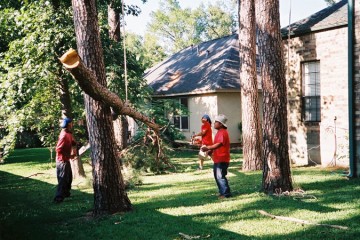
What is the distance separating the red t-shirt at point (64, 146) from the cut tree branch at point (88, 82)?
2.12 meters

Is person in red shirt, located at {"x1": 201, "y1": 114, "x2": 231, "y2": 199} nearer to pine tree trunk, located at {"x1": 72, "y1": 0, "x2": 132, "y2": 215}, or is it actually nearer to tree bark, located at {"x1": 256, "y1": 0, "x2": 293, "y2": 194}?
tree bark, located at {"x1": 256, "y1": 0, "x2": 293, "y2": 194}

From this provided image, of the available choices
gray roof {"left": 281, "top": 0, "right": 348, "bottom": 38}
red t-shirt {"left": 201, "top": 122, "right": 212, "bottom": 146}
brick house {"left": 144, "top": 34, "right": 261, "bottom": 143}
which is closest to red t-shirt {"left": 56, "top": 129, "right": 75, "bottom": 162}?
red t-shirt {"left": 201, "top": 122, "right": 212, "bottom": 146}

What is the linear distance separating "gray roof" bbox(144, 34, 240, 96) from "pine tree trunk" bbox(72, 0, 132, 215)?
13.6 m

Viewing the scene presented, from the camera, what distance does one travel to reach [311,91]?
45.7ft

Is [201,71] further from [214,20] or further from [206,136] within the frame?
[214,20]

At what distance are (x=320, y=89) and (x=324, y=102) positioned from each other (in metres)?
0.52

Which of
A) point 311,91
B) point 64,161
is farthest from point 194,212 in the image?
point 311,91

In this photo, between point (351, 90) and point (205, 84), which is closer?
point (351, 90)

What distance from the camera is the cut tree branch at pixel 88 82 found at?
574cm

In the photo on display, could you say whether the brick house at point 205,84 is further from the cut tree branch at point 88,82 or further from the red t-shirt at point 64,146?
the cut tree branch at point 88,82

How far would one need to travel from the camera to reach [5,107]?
459 inches

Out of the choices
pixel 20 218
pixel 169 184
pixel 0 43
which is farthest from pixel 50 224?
pixel 0 43

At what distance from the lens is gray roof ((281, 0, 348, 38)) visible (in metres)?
12.8

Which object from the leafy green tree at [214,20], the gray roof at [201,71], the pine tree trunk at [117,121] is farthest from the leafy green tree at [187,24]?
the pine tree trunk at [117,121]
